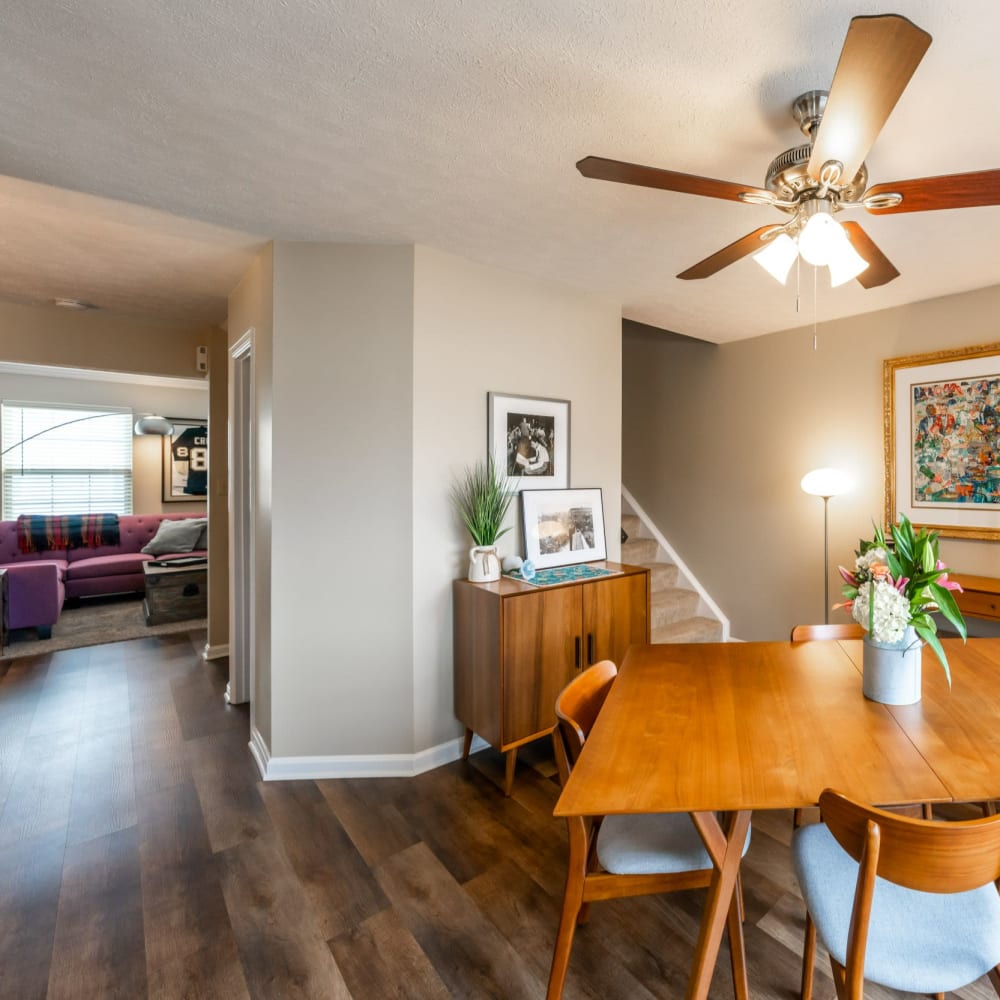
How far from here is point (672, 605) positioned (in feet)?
13.8

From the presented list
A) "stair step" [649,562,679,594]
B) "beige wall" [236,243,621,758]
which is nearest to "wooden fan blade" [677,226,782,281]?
"beige wall" [236,243,621,758]

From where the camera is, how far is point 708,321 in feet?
12.0

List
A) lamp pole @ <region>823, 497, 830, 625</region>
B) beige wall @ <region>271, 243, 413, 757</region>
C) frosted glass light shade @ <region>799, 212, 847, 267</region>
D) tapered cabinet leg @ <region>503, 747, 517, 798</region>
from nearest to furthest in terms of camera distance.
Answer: frosted glass light shade @ <region>799, 212, 847, 267</region> < tapered cabinet leg @ <region>503, 747, 517, 798</region> < beige wall @ <region>271, 243, 413, 757</region> < lamp pole @ <region>823, 497, 830, 625</region>

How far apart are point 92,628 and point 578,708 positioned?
5116 mm

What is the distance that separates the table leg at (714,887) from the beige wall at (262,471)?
6.69 ft

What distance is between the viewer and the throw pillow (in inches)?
238

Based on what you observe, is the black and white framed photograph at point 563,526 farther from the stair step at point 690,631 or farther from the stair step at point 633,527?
the stair step at point 633,527

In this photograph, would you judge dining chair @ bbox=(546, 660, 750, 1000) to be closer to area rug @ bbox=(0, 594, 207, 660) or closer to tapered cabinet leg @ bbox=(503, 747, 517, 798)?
tapered cabinet leg @ bbox=(503, 747, 517, 798)

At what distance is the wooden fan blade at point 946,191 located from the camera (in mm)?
1290

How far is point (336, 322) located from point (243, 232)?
548mm

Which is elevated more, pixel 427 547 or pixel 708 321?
pixel 708 321

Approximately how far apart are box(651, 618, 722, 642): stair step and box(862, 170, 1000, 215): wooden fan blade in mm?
2996

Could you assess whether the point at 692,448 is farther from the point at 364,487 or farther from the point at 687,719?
the point at 687,719

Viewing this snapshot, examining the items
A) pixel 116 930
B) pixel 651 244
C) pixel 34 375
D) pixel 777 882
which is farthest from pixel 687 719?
pixel 34 375
